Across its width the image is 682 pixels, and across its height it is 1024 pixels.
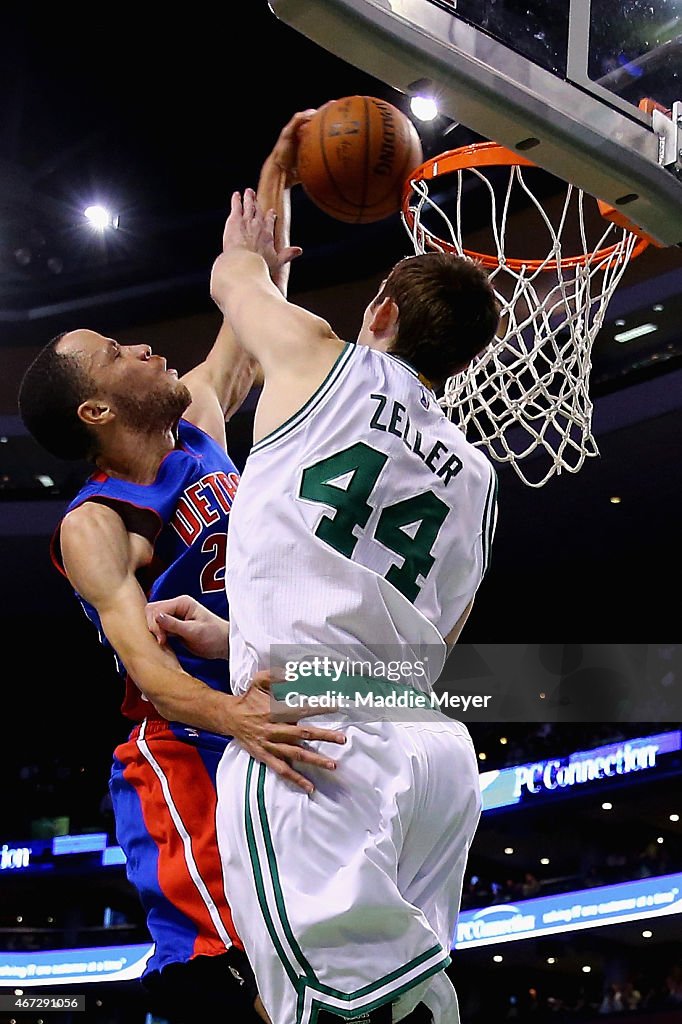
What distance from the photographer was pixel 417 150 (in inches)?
132

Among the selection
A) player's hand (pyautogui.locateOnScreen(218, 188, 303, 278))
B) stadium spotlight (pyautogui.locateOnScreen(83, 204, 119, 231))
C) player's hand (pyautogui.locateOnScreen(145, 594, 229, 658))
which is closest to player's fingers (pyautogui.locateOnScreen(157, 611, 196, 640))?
player's hand (pyautogui.locateOnScreen(145, 594, 229, 658))

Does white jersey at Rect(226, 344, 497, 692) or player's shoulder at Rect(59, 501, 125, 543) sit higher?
player's shoulder at Rect(59, 501, 125, 543)

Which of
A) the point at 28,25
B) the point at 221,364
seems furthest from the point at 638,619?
the point at 221,364

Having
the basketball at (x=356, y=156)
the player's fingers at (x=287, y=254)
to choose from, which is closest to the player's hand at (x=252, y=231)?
the player's fingers at (x=287, y=254)

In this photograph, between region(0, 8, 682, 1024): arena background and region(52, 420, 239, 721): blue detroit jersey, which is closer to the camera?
region(52, 420, 239, 721): blue detroit jersey

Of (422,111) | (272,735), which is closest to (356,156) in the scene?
(272,735)

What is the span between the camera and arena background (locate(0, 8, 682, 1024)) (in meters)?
7.58

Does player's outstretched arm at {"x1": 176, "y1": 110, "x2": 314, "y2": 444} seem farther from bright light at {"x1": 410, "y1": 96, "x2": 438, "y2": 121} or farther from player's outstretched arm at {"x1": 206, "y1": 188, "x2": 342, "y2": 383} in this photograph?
bright light at {"x1": 410, "y1": 96, "x2": 438, "y2": 121}

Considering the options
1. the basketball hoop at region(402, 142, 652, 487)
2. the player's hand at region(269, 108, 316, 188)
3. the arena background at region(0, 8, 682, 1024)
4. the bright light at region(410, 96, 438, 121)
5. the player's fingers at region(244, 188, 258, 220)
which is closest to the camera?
the player's fingers at region(244, 188, 258, 220)

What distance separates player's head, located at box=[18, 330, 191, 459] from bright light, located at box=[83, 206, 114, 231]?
19.9 feet

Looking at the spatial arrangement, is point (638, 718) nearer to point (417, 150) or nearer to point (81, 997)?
point (81, 997)

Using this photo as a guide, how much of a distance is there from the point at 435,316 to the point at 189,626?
2.52 ft

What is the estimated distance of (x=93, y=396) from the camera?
9.94 ft

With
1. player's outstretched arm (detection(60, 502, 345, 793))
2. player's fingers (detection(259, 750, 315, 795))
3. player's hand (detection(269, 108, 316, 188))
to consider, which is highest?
player's hand (detection(269, 108, 316, 188))
